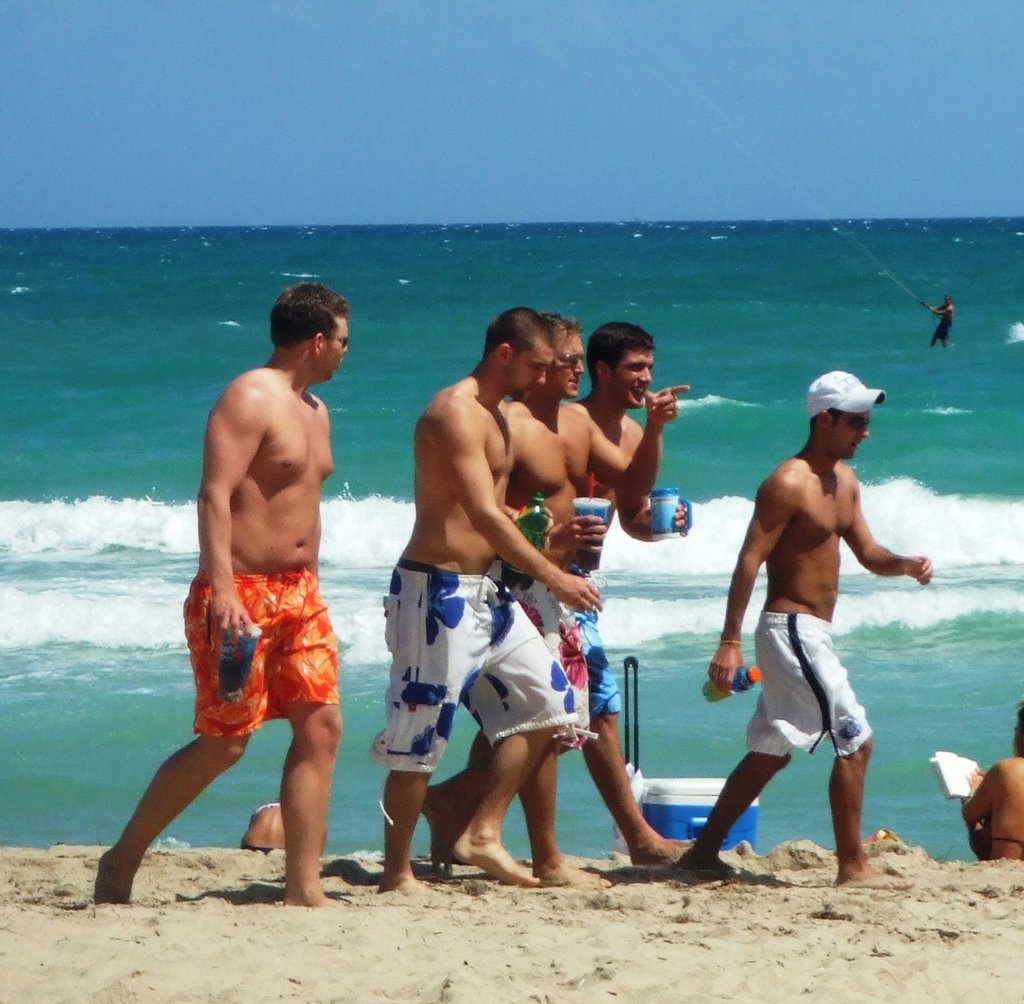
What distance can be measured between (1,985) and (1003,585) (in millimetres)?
9763

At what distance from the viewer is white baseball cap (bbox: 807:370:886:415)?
495 cm

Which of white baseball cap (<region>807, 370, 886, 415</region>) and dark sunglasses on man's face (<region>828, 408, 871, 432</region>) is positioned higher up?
white baseball cap (<region>807, 370, 886, 415</region>)

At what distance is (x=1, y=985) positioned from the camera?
3.63 m

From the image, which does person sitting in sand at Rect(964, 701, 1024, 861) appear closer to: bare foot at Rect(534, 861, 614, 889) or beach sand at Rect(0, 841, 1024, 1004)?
beach sand at Rect(0, 841, 1024, 1004)

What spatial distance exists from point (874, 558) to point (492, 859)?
4.77 ft

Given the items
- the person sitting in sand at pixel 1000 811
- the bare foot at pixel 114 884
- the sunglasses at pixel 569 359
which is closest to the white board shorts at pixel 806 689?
the person sitting in sand at pixel 1000 811

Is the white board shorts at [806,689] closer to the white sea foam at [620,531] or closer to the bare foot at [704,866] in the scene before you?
the bare foot at [704,866]

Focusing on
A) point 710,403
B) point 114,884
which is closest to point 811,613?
point 114,884

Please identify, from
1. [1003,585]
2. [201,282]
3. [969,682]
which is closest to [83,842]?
[969,682]

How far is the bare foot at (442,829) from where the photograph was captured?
17.2 ft

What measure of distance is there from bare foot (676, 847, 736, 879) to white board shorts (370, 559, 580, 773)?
2.52 ft

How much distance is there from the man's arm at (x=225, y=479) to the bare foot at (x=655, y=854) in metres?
1.86

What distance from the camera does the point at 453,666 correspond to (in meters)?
4.62

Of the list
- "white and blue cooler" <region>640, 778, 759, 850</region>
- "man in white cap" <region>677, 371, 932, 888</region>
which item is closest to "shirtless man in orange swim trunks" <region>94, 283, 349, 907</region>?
"man in white cap" <region>677, 371, 932, 888</region>
